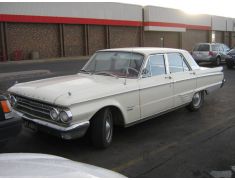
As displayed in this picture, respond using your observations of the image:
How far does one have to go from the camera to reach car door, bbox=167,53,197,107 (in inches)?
263

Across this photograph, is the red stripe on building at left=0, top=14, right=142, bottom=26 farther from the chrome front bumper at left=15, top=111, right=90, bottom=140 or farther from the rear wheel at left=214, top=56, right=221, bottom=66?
the chrome front bumper at left=15, top=111, right=90, bottom=140

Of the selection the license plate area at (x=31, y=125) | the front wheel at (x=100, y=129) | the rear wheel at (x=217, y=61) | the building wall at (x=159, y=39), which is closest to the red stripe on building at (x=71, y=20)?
the building wall at (x=159, y=39)

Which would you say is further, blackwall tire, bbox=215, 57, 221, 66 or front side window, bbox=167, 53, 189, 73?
blackwall tire, bbox=215, 57, 221, 66

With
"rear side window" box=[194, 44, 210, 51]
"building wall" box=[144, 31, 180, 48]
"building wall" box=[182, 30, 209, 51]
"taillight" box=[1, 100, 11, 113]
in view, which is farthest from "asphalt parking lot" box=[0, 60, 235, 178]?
"building wall" box=[182, 30, 209, 51]

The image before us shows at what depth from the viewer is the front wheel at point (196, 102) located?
7586 mm

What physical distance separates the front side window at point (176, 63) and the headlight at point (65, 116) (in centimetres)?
291

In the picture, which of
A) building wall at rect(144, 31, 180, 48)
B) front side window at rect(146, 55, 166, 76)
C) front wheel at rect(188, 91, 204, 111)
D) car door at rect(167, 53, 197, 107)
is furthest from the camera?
building wall at rect(144, 31, 180, 48)

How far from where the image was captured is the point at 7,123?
444cm

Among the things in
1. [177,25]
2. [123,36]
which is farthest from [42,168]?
[177,25]

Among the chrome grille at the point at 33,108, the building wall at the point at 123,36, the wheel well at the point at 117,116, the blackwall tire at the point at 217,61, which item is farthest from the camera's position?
the building wall at the point at 123,36

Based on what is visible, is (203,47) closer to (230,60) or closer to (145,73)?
(230,60)

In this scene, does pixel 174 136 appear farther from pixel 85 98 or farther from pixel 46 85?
pixel 46 85

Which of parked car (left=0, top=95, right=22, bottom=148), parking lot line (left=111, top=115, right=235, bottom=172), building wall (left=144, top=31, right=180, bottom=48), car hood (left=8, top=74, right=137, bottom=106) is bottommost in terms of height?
parking lot line (left=111, top=115, right=235, bottom=172)

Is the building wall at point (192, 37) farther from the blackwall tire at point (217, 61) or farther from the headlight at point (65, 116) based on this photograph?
the headlight at point (65, 116)
